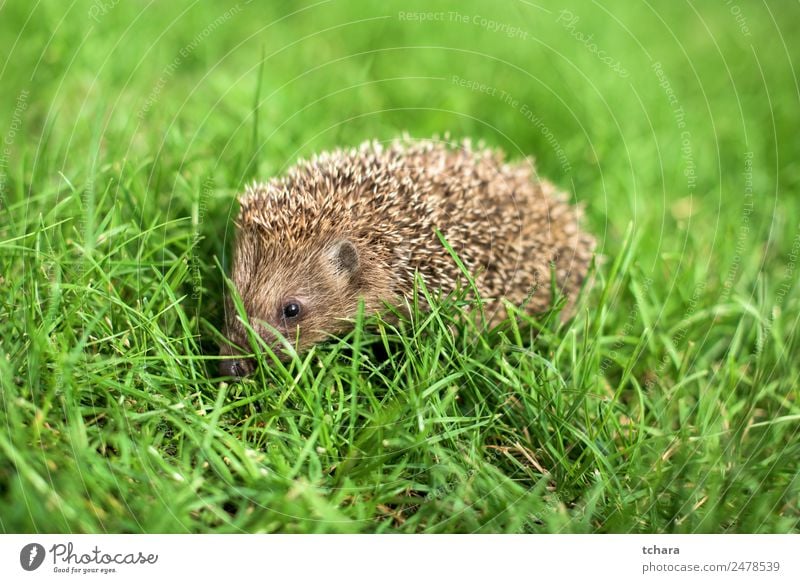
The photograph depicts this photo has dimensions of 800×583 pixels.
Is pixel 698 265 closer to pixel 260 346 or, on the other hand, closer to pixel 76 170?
pixel 260 346

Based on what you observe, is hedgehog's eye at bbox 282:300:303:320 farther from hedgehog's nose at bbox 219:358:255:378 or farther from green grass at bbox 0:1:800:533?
hedgehog's nose at bbox 219:358:255:378

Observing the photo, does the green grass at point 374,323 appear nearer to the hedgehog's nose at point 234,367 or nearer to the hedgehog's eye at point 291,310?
the hedgehog's nose at point 234,367

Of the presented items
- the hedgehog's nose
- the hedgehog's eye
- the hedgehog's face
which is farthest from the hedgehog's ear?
the hedgehog's nose

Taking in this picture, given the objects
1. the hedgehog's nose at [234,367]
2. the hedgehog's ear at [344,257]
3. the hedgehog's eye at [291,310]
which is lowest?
the hedgehog's nose at [234,367]

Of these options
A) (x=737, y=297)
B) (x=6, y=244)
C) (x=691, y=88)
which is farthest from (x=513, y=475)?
(x=691, y=88)

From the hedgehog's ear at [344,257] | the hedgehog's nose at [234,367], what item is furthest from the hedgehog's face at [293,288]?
the hedgehog's nose at [234,367]
